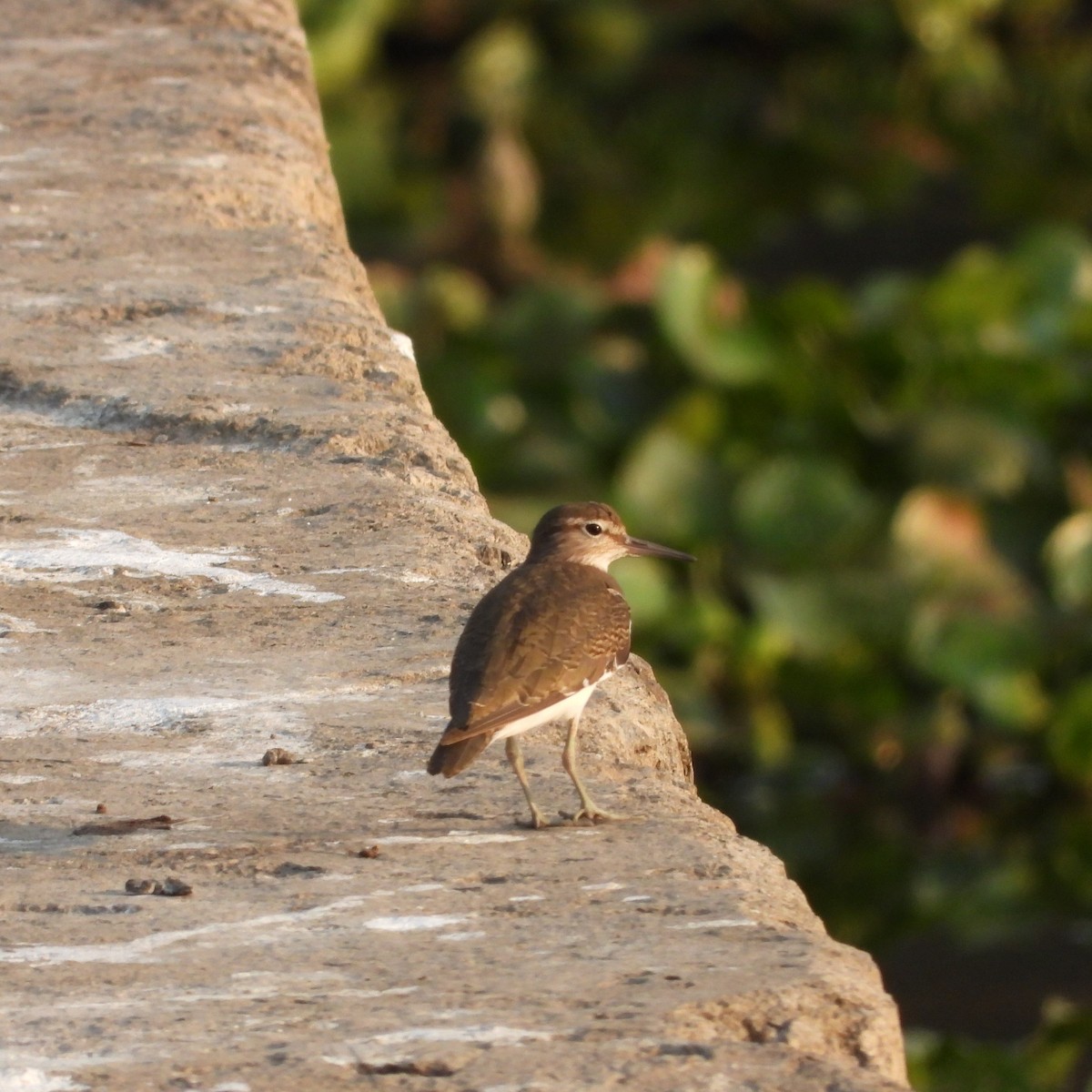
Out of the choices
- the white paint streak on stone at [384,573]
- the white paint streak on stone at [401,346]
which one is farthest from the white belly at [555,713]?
the white paint streak on stone at [401,346]

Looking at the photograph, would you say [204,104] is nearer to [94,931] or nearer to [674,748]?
[674,748]

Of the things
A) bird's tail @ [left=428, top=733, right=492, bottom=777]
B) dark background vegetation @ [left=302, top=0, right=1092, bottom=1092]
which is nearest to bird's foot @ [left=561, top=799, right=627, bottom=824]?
bird's tail @ [left=428, top=733, right=492, bottom=777]

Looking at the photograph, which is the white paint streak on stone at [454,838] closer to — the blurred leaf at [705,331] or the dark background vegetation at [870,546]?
the dark background vegetation at [870,546]

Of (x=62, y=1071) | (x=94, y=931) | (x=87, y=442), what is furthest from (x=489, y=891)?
(x=87, y=442)

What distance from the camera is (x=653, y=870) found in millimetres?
2705

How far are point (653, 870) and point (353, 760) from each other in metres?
0.53

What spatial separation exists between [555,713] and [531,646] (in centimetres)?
13

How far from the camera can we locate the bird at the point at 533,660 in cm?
293

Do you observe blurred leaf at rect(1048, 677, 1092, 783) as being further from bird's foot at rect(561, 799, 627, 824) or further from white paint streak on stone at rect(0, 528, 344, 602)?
bird's foot at rect(561, 799, 627, 824)

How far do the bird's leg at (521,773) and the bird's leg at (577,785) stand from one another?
47 millimetres

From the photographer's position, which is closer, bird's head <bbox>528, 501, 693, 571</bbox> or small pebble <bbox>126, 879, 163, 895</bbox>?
small pebble <bbox>126, 879, 163, 895</bbox>

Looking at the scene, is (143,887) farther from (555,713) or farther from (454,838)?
(555,713)

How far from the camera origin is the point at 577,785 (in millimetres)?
2986

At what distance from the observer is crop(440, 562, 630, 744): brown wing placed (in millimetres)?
3010
